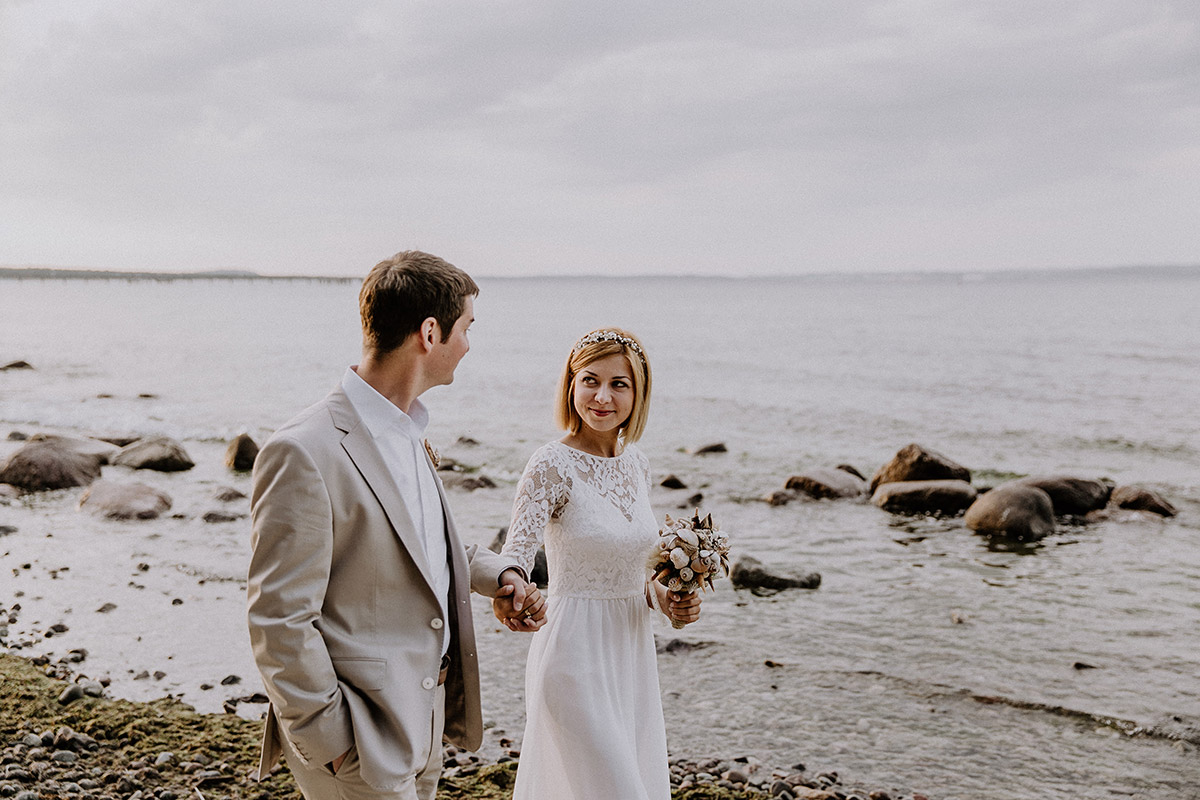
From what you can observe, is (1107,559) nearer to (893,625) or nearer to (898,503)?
(898,503)

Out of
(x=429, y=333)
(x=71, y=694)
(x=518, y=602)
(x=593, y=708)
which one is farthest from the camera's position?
(x=71, y=694)

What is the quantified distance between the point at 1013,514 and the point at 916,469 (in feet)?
8.85

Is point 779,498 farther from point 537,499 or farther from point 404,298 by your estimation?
point 404,298

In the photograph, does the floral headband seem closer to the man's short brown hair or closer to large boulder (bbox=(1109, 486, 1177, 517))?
the man's short brown hair

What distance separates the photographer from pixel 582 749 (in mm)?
4051

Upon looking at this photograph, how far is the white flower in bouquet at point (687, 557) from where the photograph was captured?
13.9ft

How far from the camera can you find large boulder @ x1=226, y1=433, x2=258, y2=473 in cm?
1786

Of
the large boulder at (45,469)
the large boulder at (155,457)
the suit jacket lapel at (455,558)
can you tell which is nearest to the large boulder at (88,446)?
the large boulder at (155,457)

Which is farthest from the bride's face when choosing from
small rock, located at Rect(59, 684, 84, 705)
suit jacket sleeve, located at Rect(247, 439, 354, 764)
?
small rock, located at Rect(59, 684, 84, 705)

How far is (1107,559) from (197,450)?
17.6 metres

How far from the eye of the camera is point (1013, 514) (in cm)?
1431

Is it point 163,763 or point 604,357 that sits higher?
point 604,357

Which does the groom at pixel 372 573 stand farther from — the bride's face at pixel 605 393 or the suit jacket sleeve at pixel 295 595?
the bride's face at pixel 605 393

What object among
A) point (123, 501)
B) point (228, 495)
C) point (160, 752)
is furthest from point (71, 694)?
point (228, 495)
